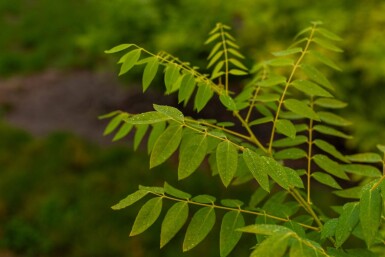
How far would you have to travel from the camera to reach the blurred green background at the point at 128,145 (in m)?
4.81

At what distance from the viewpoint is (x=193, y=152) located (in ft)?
4.43

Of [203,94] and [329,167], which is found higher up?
[203,94]

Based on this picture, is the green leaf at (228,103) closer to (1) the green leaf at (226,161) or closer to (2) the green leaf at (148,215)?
(1) the green leaf at (226,161)

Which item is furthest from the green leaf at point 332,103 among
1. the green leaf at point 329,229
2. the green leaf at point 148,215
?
the green leaf at point 148,215

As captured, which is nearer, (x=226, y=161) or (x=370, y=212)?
(x=370, y=212)

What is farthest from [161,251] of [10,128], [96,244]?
[10,128]

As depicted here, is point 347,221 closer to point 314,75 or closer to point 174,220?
point 174,220

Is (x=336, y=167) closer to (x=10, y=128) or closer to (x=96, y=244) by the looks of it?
(x=96, y=244)

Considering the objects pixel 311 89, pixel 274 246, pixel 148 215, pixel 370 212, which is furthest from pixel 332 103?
pixel 274 246

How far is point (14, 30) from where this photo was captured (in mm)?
9805

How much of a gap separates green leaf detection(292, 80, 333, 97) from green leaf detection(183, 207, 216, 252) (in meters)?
0.49

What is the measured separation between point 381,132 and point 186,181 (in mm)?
2011

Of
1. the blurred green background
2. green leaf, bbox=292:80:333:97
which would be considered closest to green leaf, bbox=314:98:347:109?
green leaf, bbox=292:80:333:97

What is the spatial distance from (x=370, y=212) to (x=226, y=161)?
370 millimetres
